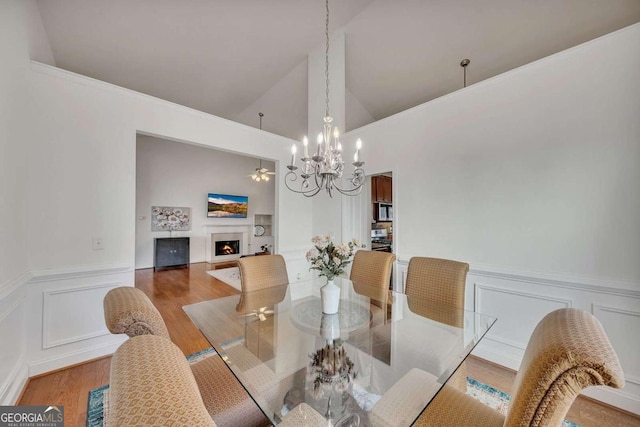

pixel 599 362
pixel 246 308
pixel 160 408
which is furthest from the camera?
pixel 246 308

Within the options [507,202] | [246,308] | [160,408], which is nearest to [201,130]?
[246,308]

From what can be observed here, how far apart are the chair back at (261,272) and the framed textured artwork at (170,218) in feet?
16.8

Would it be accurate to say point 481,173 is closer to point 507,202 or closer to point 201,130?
point 507,202

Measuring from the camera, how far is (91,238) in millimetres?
2215

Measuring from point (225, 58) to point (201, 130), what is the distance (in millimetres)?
1573

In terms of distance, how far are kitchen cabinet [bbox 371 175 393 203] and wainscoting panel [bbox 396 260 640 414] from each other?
2.45 metres

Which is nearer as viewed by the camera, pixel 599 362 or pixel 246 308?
pixel 599 362

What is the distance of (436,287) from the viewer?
6.31 ft

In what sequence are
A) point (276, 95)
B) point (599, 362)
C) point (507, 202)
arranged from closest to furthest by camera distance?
1. point (599, 362)
2. point (507, 202)
3. point (276, 95)

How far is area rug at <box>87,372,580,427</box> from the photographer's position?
1.56 m

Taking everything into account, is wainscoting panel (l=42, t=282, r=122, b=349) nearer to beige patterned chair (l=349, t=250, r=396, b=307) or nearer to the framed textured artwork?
beige patterned chair (l=349, t=250, r=396, b=307)

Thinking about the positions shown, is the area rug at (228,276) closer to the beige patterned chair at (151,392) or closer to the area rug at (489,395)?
the area rug at (489,395)

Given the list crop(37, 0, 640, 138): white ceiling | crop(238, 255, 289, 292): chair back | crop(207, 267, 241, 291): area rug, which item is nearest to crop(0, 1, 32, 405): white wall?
crop(37, 0, 640, 138): white ceiling

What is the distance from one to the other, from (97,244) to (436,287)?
3066mm
